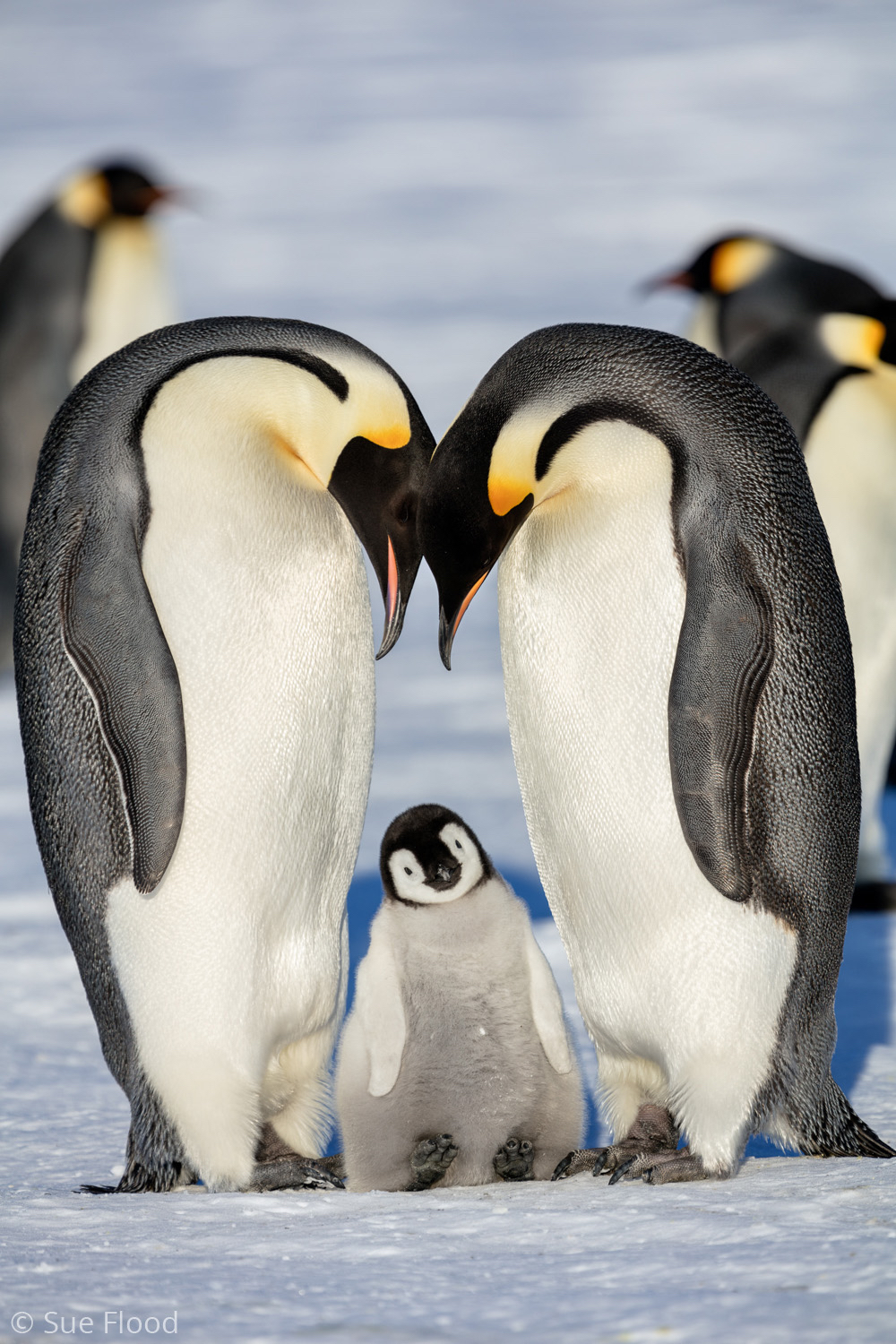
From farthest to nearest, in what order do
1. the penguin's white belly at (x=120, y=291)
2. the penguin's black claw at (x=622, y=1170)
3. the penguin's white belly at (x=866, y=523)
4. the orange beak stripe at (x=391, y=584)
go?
the penguin's white belly at (x=120, y=291), the penguin's white belly at (x=866, y=523), the orange beak stripe at (x=391, y=584), the penguin's black claw at (x=622, y=1170)

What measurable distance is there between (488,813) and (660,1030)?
218 cm

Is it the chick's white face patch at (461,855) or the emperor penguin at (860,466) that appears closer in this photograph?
the chick's white face patch at (461,855)

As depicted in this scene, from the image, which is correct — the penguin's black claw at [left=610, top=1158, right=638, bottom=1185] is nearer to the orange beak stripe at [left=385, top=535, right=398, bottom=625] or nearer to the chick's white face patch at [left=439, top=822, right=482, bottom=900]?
the chick's white face patch at [left=439, top=822, right=482, bottom=900]

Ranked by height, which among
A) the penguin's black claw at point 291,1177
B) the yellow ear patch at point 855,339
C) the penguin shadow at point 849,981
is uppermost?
the yellow ear patch at point 855,339

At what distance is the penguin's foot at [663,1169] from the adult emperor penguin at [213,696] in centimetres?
42

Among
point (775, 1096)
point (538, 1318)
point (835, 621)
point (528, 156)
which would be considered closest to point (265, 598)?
point (835, 621)

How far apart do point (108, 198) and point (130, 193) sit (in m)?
0.10

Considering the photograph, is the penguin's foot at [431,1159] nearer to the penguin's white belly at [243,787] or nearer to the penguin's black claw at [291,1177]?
the penguin's black claw at [291,1177]

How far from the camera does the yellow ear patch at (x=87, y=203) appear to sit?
6.81m

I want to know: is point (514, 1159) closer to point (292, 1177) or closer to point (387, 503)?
point (292, 1177)

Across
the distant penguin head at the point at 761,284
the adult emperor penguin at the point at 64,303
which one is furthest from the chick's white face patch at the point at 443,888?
the adult emperor penguin at the point at 64,303

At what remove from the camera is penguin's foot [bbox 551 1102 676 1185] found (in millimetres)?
2305

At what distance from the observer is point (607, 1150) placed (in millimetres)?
2320

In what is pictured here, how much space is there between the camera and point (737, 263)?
6453 mm
